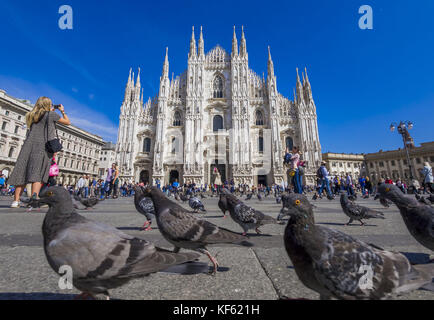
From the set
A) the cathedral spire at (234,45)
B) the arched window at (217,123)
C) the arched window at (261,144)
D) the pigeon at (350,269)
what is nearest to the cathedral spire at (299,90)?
the arched window at (261,144)

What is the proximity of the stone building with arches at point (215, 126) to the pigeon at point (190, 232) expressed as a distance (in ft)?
72.4

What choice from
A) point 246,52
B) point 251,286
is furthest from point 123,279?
point 246,52

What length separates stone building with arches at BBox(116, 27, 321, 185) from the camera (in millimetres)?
24078

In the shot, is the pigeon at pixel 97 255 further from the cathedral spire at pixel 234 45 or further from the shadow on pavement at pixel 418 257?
the cathedral spire at pixel 234 45

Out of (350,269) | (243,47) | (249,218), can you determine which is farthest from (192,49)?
(350,269)

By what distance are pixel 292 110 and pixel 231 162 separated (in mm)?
11179

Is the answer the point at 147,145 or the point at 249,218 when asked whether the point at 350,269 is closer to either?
the point at 249,218

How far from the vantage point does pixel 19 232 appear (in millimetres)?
2391

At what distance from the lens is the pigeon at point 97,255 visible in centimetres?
85

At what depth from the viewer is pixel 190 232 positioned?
1.45 meters

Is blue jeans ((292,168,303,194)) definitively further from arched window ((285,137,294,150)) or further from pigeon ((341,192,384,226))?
arched window ((285,137,294,150))

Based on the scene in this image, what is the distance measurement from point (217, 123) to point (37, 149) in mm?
23006

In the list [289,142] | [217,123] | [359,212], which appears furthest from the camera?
[217,123]

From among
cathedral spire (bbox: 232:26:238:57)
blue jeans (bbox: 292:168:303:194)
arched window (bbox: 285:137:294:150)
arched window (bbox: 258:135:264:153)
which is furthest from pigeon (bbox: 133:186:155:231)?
cathedral spire (bbox: 232:26:238:57)
